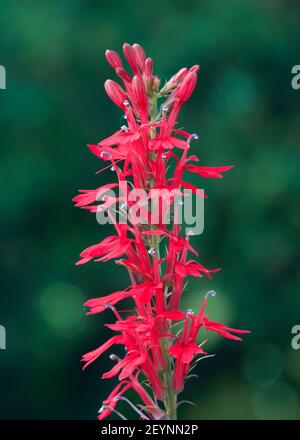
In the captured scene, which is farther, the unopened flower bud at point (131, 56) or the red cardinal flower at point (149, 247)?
the unopened flower bud at point (131, 56)

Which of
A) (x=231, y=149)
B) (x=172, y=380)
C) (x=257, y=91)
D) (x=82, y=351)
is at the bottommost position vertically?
(x=82, y=351)

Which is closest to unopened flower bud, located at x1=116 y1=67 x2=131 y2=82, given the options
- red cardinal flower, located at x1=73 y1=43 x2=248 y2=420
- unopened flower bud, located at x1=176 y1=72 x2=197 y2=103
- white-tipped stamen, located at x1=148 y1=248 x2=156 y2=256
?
red cardinal flower, located at x1=73 y1=43 x2=248 y2=420

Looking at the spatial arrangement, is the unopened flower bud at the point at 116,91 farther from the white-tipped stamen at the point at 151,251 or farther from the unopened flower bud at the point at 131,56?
the white-tipped stamen at the point at 151,251

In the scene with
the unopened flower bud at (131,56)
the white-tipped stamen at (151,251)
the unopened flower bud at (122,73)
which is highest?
the unopened flower bud at (131,56)

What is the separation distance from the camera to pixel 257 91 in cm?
436

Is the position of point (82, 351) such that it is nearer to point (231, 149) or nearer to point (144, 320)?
point (231, 149)

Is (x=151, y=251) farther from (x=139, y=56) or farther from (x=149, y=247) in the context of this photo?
(x=139, y=56)

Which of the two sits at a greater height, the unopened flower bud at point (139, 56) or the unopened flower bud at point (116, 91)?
the unopened flower bud at point (139, 56)

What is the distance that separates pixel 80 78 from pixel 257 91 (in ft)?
3.22

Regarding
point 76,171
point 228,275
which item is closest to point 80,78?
point 76,171

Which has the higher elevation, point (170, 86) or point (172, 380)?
point (170, 86)

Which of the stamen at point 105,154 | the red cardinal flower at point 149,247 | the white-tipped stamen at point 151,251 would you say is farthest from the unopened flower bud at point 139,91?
the white-tipped stamen at point 151,251

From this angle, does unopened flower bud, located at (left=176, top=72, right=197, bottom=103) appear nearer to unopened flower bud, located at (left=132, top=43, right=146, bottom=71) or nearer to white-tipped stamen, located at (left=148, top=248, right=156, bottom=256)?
unopened flower bud, located at (left=132, top=43, right=146, bottom=71)

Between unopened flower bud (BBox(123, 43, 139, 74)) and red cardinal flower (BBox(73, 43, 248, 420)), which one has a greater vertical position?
unopened flower bud (BBox(123, 43, 139, 74))
